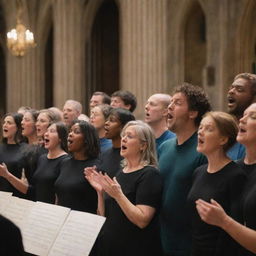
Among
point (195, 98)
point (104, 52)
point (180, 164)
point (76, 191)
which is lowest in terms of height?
point (76, 191)

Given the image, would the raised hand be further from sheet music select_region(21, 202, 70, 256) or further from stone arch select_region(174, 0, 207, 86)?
stone arch select_region(174, 0, 207, 86)

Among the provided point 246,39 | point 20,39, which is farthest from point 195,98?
point 20,39

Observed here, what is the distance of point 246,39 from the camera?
13.1 metres

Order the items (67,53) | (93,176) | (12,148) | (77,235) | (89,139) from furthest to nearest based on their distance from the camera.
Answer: (67,53) → (12,148) → (89,139) → (93,176) → (77,235)

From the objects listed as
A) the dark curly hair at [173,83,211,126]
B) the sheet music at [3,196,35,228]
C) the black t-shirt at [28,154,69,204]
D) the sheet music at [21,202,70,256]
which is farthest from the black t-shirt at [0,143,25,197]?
the dark curly hair at [173,83,211,126]

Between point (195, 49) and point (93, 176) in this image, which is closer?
point (93, 176)

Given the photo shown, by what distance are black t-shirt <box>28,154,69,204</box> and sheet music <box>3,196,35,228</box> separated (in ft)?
1.73

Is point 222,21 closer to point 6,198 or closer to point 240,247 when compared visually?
point 6,198

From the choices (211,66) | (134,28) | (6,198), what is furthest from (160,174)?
(211,66)

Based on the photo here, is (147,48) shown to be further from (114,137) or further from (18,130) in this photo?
(114,137)

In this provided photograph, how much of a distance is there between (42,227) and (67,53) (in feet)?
39.8

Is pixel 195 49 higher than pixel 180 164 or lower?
higher

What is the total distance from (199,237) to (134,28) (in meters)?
8.69

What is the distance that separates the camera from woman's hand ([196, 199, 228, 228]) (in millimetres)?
3426
